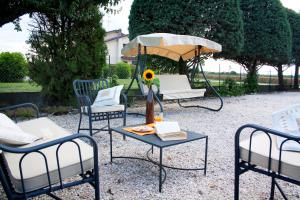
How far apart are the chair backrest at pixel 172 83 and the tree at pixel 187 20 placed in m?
2.21

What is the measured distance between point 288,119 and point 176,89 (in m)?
4.66

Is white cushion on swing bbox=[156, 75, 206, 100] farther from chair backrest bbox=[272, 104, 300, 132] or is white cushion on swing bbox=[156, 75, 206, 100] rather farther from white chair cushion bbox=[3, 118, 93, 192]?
white chair cushion bbox=[3, 118, 93, 192]

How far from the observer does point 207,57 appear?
395 inches

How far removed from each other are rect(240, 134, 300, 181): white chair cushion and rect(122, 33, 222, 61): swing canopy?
369 centimetres

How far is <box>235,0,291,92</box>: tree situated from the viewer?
11469mm

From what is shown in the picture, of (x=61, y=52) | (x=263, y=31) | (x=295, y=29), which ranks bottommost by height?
(x=61, y=52)

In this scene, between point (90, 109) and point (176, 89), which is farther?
point (176, 89)

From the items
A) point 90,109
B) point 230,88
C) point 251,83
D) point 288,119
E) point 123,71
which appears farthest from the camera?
point 123,71

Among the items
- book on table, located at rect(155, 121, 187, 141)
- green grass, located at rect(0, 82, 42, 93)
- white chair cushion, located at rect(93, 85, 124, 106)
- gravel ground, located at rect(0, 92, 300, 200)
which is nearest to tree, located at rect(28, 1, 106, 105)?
green grass, located at rect(0, 82, 42, 93)

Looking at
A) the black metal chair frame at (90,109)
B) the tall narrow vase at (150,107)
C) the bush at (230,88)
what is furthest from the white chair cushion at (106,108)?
the bush at (230,88)

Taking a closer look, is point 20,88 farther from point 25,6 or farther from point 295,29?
point 295,29

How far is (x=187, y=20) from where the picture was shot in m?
8.48

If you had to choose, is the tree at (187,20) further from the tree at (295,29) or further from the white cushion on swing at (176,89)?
the tree at (295,29)

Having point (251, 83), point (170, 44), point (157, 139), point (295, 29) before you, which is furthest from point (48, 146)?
point (295, 29)
